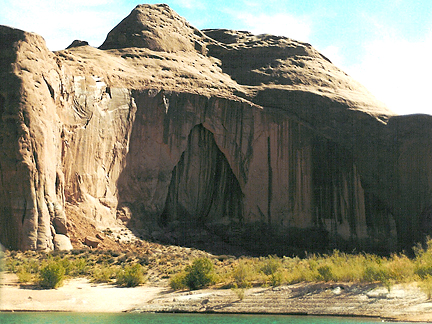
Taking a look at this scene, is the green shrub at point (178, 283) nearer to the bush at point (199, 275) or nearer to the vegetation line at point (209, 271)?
the vegetation line at point (209, 271)

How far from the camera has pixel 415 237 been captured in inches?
1661

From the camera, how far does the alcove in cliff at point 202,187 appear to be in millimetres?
40969

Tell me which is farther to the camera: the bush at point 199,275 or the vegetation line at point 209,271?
the bush at point 199,275

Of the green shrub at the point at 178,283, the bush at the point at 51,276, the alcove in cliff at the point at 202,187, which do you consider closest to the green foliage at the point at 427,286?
the green shrub at the point at 178,283

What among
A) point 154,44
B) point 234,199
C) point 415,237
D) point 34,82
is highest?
point 154,44

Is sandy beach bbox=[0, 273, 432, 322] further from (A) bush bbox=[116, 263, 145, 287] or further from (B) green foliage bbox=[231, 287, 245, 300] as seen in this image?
(A) bush bbox=[116, 263, 145, 287]

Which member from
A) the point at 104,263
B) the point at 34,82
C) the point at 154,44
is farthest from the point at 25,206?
the point at 154,44

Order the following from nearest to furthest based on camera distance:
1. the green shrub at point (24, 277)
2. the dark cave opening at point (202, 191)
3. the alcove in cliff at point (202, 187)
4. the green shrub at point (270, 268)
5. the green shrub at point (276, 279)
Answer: the green shrub at point (276, 279), the green shrub at point (24, 277), the green shrub at point (270, 268), the dark cave opening at point (202, 191), the alcove in cliff at point (202, 187)

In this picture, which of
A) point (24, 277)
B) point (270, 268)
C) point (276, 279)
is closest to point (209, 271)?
point (270, 268)

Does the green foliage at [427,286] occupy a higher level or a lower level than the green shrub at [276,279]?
higher

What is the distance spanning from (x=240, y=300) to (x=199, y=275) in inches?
115

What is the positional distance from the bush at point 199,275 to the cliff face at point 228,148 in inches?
482

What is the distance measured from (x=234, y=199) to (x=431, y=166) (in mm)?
13742

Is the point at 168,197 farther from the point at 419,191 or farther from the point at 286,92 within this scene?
the point at 419,191
